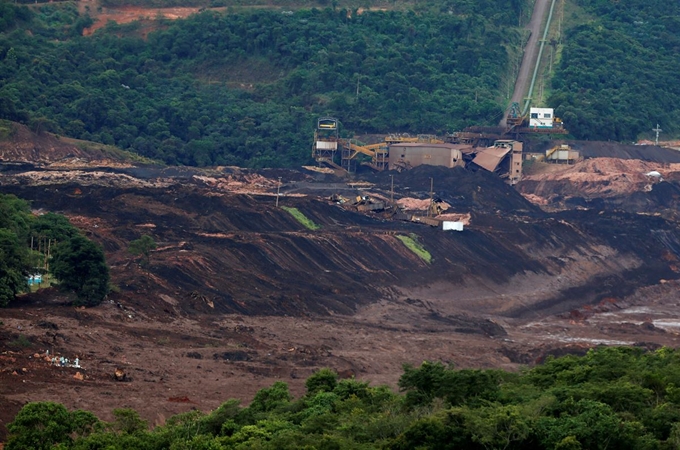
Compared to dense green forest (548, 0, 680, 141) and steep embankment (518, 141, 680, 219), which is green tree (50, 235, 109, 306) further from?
dense green forest (548, 0, 680, 141)

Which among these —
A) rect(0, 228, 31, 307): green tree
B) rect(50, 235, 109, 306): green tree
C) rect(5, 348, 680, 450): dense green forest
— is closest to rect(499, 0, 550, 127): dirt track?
rect(50, 235, 109, 306): green tree

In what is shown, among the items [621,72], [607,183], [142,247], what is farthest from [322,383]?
[621,72]

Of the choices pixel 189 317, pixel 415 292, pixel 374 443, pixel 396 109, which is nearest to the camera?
pixel 374 443

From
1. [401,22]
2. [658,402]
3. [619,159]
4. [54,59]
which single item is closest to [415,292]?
[658,402]

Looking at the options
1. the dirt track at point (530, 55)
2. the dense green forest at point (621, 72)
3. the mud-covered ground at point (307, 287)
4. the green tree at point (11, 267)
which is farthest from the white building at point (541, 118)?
the green tree at point (11, 267)

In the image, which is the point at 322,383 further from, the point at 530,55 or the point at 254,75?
the point at 530,55

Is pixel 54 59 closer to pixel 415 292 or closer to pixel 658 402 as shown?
pixel 415 292
